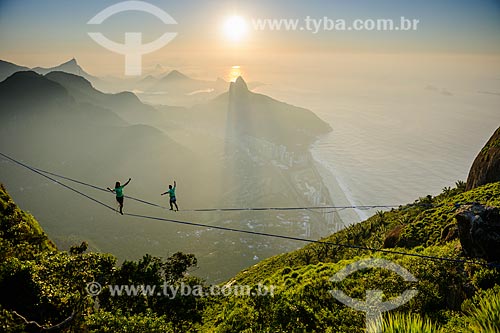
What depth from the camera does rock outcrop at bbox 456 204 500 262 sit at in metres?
12.5

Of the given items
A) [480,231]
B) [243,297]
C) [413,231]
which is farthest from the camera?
[413,231]

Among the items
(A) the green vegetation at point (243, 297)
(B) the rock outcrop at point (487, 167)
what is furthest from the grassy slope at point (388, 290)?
(B) the rock outcrop at point (487, 167)

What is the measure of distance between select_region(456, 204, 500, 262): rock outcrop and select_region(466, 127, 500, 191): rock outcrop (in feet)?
45.3

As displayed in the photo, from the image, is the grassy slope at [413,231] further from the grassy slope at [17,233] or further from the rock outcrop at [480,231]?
the grassy slope at [17,233]

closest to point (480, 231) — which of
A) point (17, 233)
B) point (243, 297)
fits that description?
point (243, 297)

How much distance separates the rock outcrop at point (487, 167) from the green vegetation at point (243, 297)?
2688 millimetres

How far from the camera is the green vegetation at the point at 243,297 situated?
41.6ft

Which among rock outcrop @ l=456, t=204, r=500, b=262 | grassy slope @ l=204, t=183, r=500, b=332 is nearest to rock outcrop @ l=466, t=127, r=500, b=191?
grassy slope @ l=204, t=183, r=500, b=332

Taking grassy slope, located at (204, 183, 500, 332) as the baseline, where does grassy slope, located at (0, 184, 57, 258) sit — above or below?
above

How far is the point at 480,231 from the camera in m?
12.6

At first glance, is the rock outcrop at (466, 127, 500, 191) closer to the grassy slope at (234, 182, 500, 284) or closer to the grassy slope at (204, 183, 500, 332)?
the grassy slope at (234, 182, 500, 284)

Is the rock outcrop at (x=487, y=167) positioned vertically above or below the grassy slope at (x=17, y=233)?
above

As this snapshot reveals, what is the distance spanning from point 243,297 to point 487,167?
21614 millimetres

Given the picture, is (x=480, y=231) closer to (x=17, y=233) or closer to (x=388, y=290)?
(x=388, y=290)
